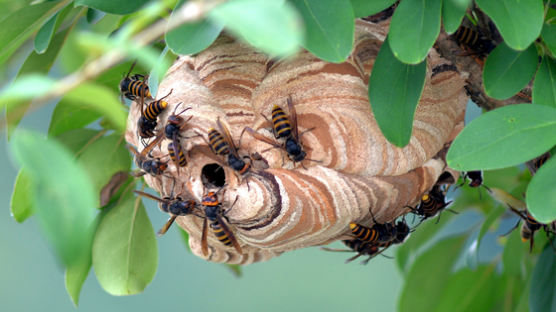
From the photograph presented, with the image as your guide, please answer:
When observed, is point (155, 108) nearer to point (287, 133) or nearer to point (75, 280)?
point (287, 133)

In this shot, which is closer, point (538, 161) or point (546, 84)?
point (546, 84)

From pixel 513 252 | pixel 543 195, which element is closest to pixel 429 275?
pixel 513 252

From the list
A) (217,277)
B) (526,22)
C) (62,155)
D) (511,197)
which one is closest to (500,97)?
(526,22)

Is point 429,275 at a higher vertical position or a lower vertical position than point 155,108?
lower

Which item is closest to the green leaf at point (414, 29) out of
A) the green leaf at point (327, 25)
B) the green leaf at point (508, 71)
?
the green leaf at point (327, 25)

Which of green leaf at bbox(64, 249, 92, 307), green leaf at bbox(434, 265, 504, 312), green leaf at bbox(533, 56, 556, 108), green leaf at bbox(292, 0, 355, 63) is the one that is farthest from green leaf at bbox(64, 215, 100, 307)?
green leaf at bbox(434, 265, 504, 312)

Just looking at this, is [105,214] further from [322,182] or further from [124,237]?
[322,182]
